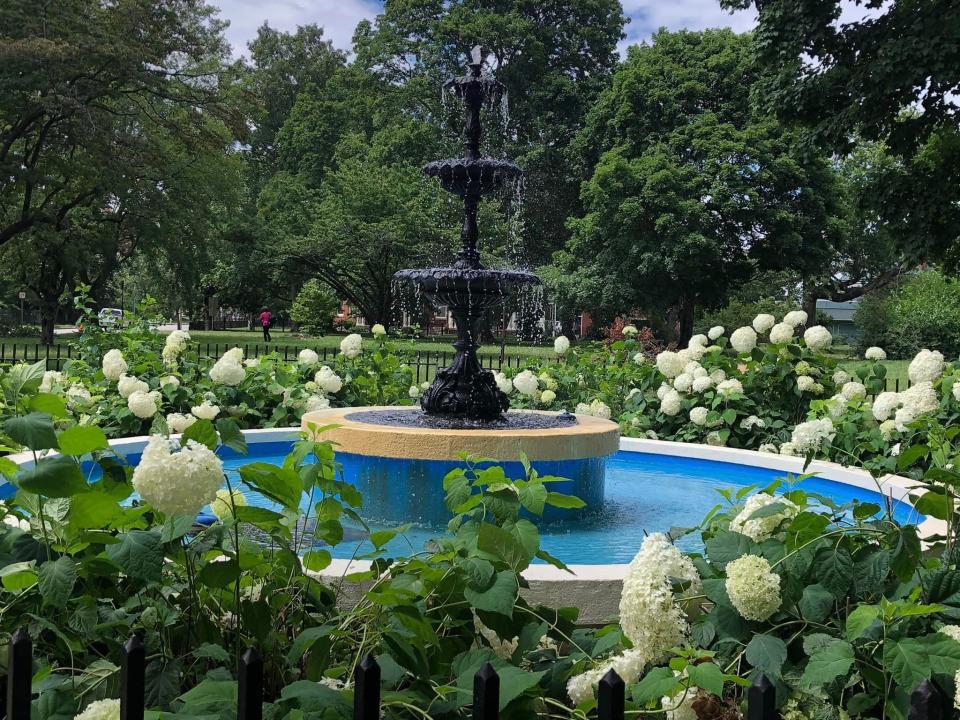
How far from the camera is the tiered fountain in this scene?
5.82 meters

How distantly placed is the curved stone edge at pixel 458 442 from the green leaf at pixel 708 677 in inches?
156

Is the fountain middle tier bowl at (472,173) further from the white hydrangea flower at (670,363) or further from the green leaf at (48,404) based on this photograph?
the green leaf at (48,404)

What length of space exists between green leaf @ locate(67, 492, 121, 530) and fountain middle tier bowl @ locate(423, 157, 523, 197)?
18.5 ft

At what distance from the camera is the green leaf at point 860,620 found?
5.77ft

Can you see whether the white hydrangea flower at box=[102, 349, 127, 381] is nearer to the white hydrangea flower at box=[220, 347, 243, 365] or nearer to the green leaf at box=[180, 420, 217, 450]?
Answer: the white hydrangea flower at box=[220, 347, 243, 365]

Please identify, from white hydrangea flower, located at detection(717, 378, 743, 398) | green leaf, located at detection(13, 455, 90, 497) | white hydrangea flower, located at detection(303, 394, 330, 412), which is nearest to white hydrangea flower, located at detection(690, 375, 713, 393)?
white hydrangea flower, located at detection(717, 378, 743, 398)

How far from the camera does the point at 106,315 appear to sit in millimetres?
10023

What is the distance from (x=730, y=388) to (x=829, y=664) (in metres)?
7.33

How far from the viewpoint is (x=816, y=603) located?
1.96m

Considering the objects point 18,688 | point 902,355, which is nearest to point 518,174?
point 18,688

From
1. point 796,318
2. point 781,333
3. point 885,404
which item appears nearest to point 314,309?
point 781,333

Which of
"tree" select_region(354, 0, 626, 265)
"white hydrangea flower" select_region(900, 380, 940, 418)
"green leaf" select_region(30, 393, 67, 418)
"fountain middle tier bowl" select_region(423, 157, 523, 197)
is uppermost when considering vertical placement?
"tree" select_region(354, 0, 626, 265)

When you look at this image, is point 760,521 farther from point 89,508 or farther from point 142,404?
point 142,404

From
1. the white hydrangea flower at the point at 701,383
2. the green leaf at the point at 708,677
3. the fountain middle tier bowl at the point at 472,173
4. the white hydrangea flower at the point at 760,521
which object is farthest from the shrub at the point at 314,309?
the green leaf at the point at 708,677
